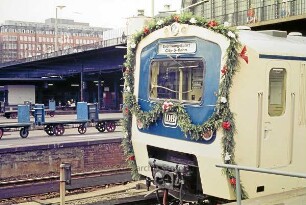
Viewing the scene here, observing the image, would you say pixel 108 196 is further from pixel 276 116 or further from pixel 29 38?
pixel 29 38

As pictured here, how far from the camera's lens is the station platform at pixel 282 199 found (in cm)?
609

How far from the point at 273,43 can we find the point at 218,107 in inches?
53.1

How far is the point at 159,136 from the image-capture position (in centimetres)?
771

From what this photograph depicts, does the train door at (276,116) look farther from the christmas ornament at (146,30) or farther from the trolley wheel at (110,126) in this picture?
the trolley wheel at (110,126)

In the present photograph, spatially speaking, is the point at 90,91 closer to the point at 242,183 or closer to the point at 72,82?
the point at 72,82

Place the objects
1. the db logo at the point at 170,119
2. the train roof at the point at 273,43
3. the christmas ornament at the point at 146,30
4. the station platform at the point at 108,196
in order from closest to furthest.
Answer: the train roof at the point at 273,43 < the db logo at the point at 170,119 < the christmas ornament at the point at 146,30 < the station platform at the point at 108,196

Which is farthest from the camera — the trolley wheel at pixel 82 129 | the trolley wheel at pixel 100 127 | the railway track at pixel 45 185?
the trolley wheel at pixel 100 127

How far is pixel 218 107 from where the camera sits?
259 inches

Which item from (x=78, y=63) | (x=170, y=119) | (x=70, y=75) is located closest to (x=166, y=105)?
(x=170, y=119)

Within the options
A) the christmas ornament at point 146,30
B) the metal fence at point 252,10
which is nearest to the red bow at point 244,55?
the christmas ornament at point 146,30

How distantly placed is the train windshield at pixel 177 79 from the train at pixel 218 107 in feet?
0.05

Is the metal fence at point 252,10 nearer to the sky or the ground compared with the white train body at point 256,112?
nearer to the sky

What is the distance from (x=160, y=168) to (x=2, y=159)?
8.66 m

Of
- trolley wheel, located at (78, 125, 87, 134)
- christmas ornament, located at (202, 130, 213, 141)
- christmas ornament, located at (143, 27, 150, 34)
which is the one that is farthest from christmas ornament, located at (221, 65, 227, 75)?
trolley wheel, located at (78, 125, 87, 134)
